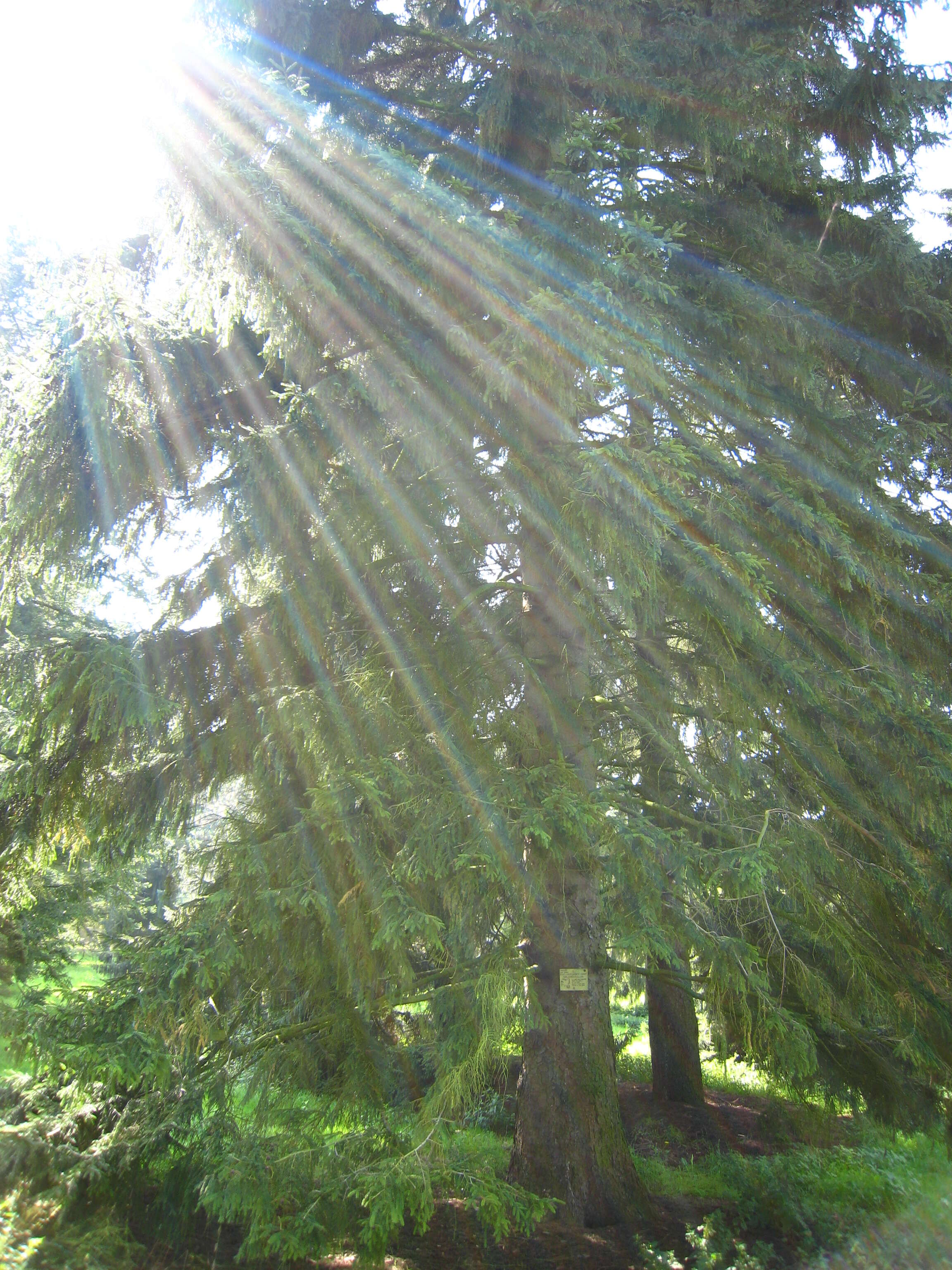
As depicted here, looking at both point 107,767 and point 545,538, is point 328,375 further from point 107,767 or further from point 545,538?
point 107,767

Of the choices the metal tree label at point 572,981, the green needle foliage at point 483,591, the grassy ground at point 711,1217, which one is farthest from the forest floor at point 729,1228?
the metal tree label at point 572,981

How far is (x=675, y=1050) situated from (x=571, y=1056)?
5.21m

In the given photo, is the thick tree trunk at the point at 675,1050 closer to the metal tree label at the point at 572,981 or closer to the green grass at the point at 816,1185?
the green grass at the point at 816,1185

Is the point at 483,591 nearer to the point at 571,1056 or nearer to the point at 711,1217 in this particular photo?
the point at 571,1056

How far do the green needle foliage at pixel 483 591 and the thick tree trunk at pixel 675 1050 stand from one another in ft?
14.4

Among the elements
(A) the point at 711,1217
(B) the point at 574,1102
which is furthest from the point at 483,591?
(A) the point at 711,1217

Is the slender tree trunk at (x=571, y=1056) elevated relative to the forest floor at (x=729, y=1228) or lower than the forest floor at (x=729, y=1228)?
elevated

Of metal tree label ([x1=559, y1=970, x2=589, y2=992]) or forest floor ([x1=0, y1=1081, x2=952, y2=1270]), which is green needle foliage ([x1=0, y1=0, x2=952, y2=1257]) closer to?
metal tree label ([x1=559, y1=970, x2=589, y2=992])

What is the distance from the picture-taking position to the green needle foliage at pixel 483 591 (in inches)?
162

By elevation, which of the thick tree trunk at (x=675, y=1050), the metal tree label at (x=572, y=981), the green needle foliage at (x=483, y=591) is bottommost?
the thick tree trunk at (x=675, y=1050)

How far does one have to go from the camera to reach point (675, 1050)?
9945 mm

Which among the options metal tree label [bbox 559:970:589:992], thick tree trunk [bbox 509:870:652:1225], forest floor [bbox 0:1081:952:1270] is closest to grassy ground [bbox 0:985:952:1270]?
forest floor [bbox 0:1081:952:1270]

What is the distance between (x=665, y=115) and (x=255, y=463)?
4203mm

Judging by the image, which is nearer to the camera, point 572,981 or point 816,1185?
point 572,981
